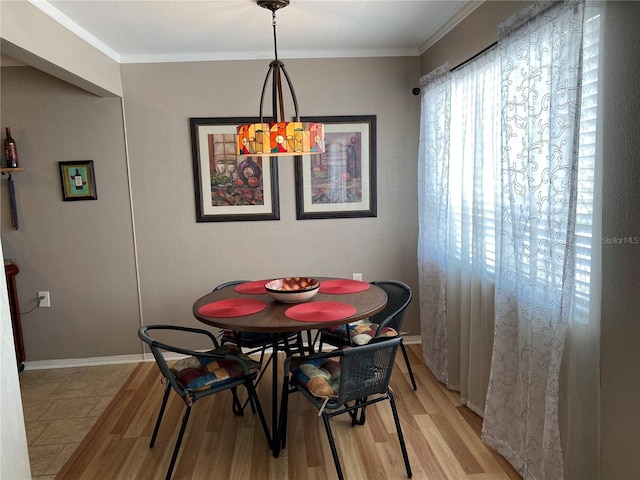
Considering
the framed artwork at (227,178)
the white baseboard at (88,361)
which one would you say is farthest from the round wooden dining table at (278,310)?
the white baseboard at (88,361)

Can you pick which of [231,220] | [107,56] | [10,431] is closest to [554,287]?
[10,431]

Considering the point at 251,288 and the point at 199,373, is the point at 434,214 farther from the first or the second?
the point at 199,373

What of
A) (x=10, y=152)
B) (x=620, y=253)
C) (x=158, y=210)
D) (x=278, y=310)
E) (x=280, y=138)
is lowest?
(x=278, y=310)

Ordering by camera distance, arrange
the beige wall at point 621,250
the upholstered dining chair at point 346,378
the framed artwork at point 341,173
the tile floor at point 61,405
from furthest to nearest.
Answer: the framed artwork at point 341,173 < the tile floor at point 61,405 < the upholstered dining chair at point 346,378 < the beige wall at point 621,250

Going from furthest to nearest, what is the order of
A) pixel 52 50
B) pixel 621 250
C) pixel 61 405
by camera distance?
Result: pixel 61 405 < pixel 52 50 < pixel 621 250

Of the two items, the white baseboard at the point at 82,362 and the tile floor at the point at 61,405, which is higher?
the white baseboard at the point at 82,362

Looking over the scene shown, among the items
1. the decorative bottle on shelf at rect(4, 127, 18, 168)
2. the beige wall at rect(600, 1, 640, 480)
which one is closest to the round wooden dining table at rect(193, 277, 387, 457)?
the beige wall at rect(600, 1, 640, 480)

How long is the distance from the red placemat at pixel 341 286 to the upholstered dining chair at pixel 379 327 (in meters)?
0.21

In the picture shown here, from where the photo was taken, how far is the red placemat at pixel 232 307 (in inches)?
89.0

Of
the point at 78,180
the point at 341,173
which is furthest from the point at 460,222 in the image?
the point at 78,180

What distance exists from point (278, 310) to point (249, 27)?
5.89 feet

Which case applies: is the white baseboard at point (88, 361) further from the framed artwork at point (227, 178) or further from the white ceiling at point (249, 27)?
the white ceiling at point (249, 27)

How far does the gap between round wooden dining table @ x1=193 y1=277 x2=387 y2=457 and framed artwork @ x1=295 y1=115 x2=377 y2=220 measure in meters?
0.93

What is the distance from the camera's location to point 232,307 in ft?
7.77
